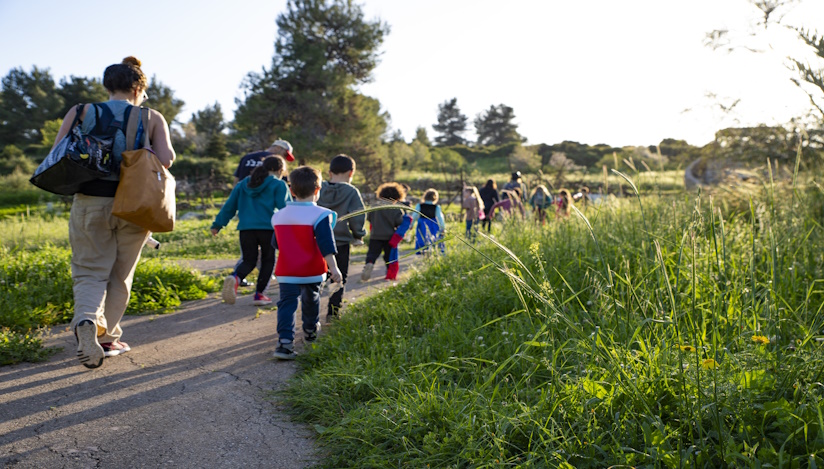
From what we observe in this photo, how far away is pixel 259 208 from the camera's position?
228 inches

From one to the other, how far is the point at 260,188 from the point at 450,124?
79478mm

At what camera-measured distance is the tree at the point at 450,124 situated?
82562 millimetres

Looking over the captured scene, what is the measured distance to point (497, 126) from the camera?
260 feet

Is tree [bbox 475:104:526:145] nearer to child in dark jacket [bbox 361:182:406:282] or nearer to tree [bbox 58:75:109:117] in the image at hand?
tree [bbox 58:75:109:117]

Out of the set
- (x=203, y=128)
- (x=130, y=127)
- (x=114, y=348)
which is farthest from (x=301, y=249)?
(x=203, y=128)

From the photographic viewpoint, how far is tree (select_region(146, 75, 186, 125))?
48831 millimetres

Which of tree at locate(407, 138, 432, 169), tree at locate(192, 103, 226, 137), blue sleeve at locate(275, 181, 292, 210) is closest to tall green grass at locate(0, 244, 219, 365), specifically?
blue sleeve at locate(275, 181, 292, 210)

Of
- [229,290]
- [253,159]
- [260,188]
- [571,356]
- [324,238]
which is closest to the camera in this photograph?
[571,356]


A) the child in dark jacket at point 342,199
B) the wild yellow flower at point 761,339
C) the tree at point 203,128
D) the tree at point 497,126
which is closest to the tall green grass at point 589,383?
the wild yellow flower at point 761,339

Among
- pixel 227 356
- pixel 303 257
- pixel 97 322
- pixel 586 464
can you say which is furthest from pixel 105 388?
pixel 586 464

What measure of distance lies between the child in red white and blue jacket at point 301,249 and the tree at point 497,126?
7441cm

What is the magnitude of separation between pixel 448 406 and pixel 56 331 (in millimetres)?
3818

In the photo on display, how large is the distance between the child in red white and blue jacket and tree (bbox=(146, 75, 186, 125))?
1894 inches

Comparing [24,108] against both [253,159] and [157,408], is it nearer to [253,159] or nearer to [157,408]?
[253,159]
